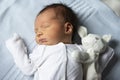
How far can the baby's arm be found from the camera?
4.06 ft

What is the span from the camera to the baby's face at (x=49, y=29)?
1.24 meters

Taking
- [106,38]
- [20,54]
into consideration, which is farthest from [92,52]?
[20,54]

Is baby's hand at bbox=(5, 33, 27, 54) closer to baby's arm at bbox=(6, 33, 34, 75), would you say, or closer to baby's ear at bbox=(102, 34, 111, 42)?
baby's arm at bbox=(6, 33, 34, 75)

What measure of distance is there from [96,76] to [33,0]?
48cm

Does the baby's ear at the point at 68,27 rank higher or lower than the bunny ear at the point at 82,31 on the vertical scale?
higher

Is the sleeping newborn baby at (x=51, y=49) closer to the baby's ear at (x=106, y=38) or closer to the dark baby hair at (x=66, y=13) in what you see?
the dark baby hair at (x=66, y=13)

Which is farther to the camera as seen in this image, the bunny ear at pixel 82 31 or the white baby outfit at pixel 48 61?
the bunny ear at pixel 82 31

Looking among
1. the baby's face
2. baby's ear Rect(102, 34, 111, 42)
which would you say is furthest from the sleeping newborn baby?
baby's ear Rect(102, 34, 111, 42)

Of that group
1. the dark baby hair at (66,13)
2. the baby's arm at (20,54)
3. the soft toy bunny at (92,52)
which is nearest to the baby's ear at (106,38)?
the soft toy bunny at (92,52)

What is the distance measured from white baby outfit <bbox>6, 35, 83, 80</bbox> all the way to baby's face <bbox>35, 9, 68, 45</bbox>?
0.03 metres

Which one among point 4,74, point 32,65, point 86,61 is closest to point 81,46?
point 86,61

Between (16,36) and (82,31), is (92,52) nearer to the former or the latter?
(82,31)

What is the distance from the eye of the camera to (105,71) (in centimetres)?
131

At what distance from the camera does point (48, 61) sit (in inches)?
47.5
